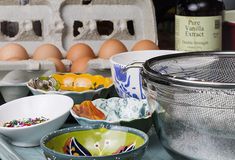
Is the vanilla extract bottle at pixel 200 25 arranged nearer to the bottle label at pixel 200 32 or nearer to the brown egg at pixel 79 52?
the bottle label at pixel 200 32

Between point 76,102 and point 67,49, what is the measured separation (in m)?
0.36

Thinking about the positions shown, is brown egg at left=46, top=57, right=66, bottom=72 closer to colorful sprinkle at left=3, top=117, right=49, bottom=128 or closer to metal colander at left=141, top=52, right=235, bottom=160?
colorful sprinkle at left=3, top=117, right=49, bottom=128

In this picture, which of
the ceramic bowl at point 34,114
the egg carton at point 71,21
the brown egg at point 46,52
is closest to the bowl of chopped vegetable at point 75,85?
the ceramic bowl at point 34,114

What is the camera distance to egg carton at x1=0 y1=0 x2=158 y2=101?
1.20 meters

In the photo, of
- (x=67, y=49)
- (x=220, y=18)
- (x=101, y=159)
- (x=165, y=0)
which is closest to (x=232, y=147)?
(x=101, y=159)

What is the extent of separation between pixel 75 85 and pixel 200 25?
274 millimetres

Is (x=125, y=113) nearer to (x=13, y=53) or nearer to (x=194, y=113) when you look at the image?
(x=194, y=113)

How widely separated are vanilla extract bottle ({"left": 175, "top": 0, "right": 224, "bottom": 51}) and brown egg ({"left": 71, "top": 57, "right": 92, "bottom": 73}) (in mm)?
204

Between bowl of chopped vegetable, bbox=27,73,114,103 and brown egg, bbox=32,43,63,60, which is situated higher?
brown egg, bbox=32,43,63,60

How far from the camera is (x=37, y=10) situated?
3.96 ft

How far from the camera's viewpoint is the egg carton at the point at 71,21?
1195 millimetres

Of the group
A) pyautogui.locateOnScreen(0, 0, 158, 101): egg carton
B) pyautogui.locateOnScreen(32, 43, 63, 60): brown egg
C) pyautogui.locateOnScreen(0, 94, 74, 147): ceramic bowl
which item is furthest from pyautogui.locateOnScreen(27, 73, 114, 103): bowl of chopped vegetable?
pyautogui.locateOnScreen(0, 0, 158, 101): egg carton

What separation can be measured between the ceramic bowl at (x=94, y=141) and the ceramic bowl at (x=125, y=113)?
1.1 inches

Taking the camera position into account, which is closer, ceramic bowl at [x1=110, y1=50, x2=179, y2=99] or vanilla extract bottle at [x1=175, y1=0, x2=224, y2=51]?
ceramic bowl at [x1=110, y1=50, x2=179, y2=99]
